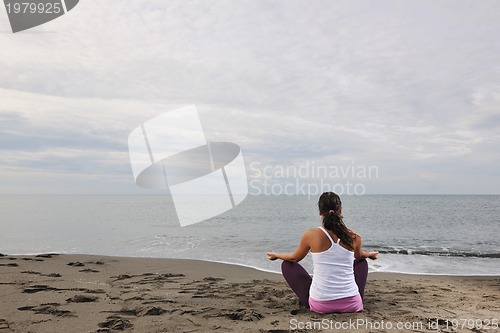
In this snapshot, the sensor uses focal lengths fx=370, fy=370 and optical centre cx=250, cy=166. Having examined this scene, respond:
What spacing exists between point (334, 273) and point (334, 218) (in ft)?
2.12

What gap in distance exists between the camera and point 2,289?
5.41 metres

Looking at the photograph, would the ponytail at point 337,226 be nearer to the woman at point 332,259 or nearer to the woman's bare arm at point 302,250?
the woman at point 332,259

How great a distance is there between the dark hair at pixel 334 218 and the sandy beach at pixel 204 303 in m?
0.90

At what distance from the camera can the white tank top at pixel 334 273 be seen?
422 centimetres

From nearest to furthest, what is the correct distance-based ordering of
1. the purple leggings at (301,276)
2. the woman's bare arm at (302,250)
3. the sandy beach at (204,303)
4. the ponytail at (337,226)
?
the sandy beach at (204,303) → the ponytail at (337,226) → the woman's bare arm at (302,250) → the purple leggings at (301,276)

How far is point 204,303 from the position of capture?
5.04 m

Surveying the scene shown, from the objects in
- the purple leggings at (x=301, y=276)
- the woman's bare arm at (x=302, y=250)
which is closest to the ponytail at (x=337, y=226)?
the woman's bare arm at (x=302, y=250)

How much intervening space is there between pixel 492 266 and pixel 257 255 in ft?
21.6

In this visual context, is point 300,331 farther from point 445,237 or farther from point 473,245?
point 445,237

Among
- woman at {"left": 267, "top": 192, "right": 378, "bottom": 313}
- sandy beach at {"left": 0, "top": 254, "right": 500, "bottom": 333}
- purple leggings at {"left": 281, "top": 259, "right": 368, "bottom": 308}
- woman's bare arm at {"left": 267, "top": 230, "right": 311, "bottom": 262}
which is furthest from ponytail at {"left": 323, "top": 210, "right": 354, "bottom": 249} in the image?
sandy beach at {"left": 0, "top": 254, "right": 500, "bottom": 333}

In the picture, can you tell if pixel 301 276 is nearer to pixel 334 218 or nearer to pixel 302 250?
pixel 302 250

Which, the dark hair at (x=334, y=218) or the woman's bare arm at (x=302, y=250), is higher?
the dark hair at (x=334, y=218)

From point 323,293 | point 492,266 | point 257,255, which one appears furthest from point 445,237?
point 323,293

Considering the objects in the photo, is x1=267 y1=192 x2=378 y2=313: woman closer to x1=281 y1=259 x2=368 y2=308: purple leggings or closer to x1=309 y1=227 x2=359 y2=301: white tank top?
x1=309 y1=227 x2=359 y2=301: white tank top
